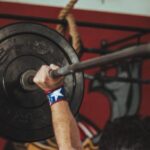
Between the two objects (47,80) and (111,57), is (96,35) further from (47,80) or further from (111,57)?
(111,57)

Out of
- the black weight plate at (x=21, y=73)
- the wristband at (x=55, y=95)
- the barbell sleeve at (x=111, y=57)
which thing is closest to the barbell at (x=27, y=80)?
the black weight plate at (x=21, y=73)

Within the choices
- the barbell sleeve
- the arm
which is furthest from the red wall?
the barbell sleeve

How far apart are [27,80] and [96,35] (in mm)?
1321

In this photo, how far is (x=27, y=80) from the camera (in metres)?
1.05

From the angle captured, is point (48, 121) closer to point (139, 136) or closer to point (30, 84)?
point (30, 84)

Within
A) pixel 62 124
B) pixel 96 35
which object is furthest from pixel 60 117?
pixel 96 35

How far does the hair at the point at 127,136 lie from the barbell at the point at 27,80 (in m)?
0.14

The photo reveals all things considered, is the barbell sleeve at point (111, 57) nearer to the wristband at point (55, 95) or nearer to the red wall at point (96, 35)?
the wristband at point (55, 95)

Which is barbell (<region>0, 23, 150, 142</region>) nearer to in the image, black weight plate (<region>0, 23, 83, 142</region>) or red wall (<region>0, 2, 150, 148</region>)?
black weight plate (<region>0, 23, 83, 142</region>)

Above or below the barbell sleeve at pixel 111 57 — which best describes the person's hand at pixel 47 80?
below

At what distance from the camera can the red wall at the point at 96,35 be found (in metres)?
2.20

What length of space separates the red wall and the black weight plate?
1.06m

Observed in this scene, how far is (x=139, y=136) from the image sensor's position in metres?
1.15

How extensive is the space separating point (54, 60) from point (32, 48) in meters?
0.07
